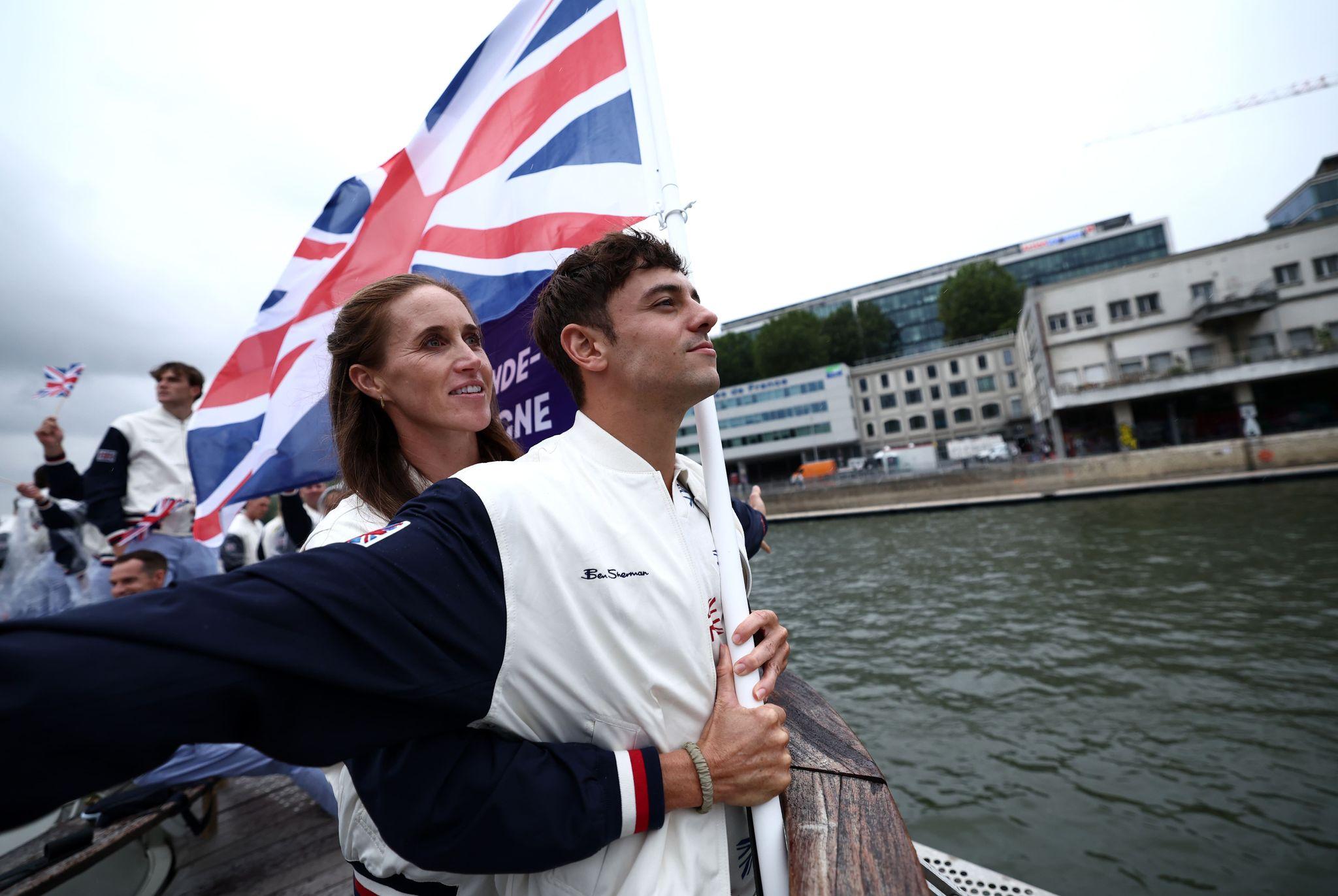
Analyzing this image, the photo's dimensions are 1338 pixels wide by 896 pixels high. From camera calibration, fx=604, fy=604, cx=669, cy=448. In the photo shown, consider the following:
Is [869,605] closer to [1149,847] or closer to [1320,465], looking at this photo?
[1149,847]

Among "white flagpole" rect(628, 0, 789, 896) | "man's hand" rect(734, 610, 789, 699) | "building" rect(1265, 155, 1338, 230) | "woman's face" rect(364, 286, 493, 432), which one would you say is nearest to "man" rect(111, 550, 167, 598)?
"woman's face" rect(364, 286, 493, 432)

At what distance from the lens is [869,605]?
13078mm

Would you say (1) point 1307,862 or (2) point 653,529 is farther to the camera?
(1) point 1307,862

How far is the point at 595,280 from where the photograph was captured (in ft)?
6.39

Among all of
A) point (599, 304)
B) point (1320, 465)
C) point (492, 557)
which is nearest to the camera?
point (492, 557)

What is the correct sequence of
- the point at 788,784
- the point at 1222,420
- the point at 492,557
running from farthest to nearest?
the point at 1222,420
the point at 788,784
the point at 492,557

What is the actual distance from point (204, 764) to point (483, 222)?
3.51 meters

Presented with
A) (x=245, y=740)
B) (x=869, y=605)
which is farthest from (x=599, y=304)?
(x=869, y=605)

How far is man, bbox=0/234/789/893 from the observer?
80 centimetres

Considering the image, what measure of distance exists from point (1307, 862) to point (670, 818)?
6.22 metres

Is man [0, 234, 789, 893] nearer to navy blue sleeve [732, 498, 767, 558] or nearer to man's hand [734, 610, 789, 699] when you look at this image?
man's hand [734, 610, 789, 699]

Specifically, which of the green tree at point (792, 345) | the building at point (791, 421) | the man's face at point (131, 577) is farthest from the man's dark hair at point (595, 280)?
the green tree at point (792, 345)

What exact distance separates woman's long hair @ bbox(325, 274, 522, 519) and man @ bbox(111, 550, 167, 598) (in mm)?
2983

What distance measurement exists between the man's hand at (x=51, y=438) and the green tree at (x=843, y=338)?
231ft
